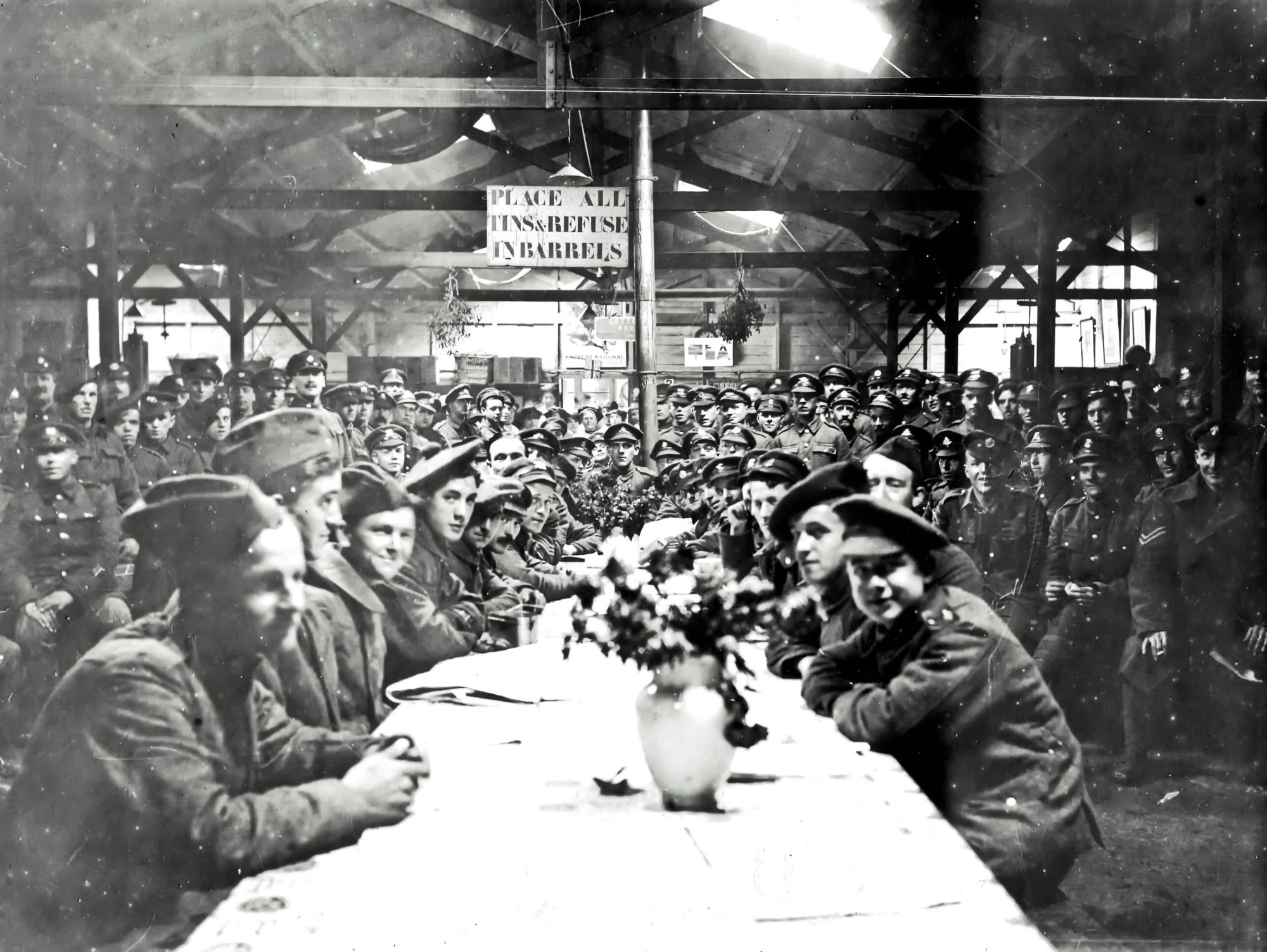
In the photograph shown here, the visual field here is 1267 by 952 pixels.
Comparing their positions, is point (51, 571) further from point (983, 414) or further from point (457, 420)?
point (983, 414)

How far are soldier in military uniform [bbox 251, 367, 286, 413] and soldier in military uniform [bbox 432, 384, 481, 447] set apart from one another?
0.47 meters

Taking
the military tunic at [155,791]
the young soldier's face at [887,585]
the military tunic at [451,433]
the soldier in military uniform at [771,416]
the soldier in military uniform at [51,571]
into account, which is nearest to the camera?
the military tunic at [155,791]

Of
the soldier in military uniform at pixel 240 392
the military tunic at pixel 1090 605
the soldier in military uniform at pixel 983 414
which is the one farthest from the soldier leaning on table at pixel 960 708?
the soldier in military uniform at pixel 240 392

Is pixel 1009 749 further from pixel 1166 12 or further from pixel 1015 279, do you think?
pixel 1166 12

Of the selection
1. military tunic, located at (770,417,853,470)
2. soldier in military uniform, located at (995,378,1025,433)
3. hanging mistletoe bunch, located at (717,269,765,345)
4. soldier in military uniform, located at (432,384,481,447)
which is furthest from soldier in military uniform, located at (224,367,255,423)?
soldier in military uniform, located at (995,378,1025,433)

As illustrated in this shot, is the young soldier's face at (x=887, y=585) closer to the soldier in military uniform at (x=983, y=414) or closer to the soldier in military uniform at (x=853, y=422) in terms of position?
the soldier in military uniform at (x=853, y=422)

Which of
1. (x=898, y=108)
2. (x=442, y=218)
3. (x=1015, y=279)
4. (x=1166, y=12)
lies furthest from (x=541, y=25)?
(x=1166, y=12)

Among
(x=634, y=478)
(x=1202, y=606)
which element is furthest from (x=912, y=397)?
(x=1202, y=606)

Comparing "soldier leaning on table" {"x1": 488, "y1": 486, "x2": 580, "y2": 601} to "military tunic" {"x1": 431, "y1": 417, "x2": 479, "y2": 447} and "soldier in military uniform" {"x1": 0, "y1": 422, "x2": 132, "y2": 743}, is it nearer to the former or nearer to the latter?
"military tunic" {"x1": 431, "y1": 417, "x2": 479, "y2": 447}

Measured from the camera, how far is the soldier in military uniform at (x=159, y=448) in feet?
9.93

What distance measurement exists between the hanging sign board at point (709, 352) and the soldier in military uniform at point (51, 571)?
1805 millimetres

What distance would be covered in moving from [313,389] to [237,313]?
1.16 ft

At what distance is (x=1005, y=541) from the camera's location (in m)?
3.29

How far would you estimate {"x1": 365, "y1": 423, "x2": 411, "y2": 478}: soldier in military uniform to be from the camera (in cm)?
319
